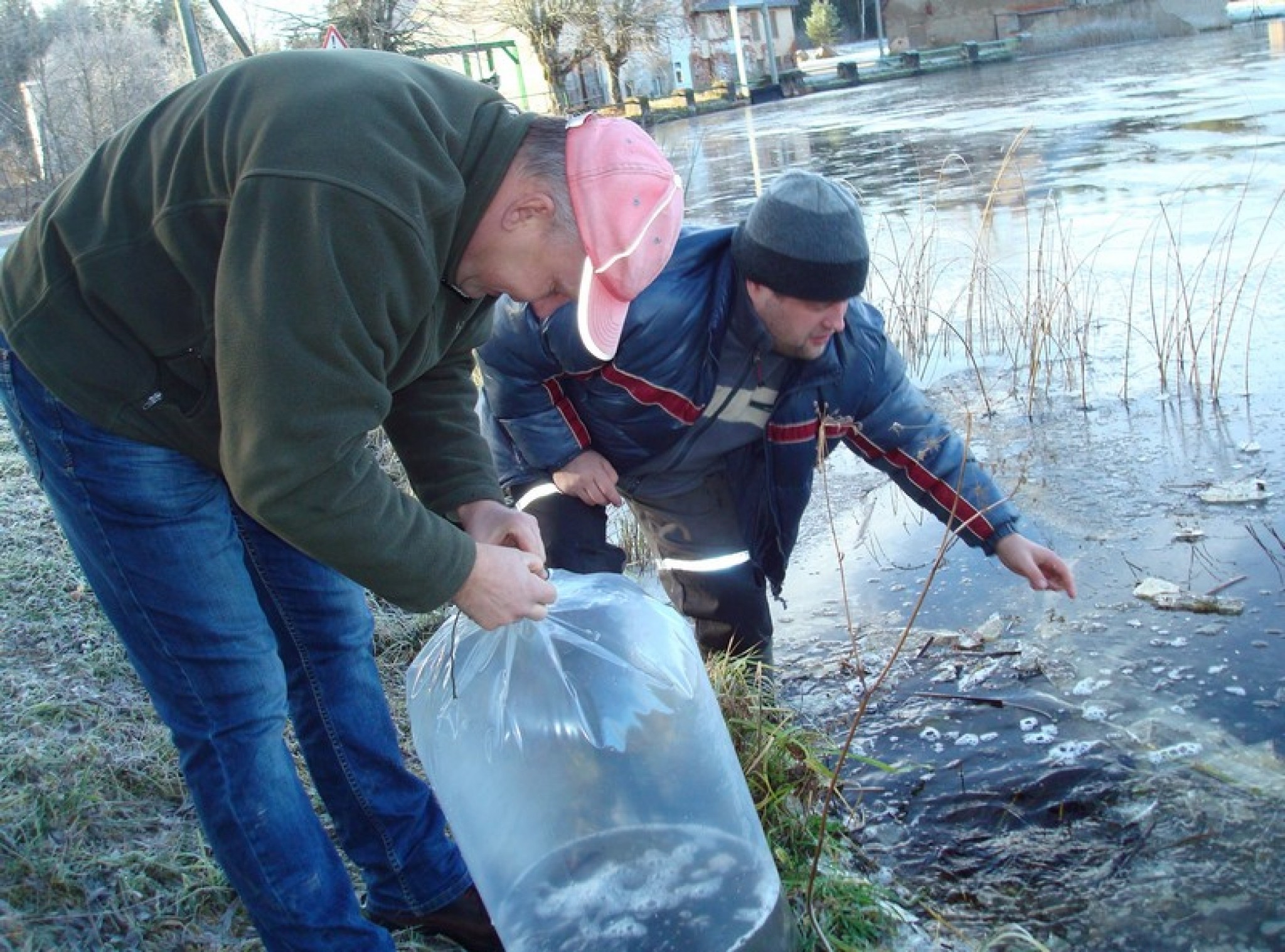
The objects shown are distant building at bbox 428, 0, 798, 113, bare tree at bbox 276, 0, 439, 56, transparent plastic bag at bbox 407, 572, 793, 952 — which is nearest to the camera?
transparent plastic bag at bbox 407, 572, 793, 952

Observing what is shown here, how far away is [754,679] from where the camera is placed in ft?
10.00

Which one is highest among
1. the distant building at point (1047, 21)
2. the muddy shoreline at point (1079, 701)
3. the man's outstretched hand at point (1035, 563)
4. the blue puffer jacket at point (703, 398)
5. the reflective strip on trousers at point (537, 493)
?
the distant building at point (1047, 21)

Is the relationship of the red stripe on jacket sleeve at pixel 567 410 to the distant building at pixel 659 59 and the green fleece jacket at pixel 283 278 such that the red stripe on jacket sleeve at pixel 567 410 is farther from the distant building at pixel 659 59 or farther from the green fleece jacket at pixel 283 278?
the distant building at pixel 659 59

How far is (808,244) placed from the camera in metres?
2.52

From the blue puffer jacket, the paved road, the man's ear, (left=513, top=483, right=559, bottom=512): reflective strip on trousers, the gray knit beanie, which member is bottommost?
(left=513, top=483, right=559, bottom=512): reflective strip on trousers

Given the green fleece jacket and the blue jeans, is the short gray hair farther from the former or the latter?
the blue jeans

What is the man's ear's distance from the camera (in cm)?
161

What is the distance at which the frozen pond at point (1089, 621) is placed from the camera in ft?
8.27

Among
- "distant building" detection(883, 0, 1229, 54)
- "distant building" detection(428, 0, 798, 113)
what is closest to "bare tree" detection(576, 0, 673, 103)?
"distant building" detection(428, 0, 798, 113)

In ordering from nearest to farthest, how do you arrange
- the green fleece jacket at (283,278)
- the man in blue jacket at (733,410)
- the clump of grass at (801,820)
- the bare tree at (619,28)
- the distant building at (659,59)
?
1. the green fleece jacket at (283,278)
2. the clump of grass at (801,820)
3. the man in blue jacket at (733,410)
4. the bare tree at (619,28)
5. the distant building at (659,59)

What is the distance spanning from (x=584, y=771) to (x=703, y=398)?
1048 millimetres

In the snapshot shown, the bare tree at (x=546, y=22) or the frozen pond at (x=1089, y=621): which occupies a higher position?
the bare tree at (x=546, y=22)

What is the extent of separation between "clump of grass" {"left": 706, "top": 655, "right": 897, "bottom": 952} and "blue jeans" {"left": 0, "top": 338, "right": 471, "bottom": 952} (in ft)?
2.76

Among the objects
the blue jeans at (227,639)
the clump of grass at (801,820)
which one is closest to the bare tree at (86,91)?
the clump of grass at (801,820)
